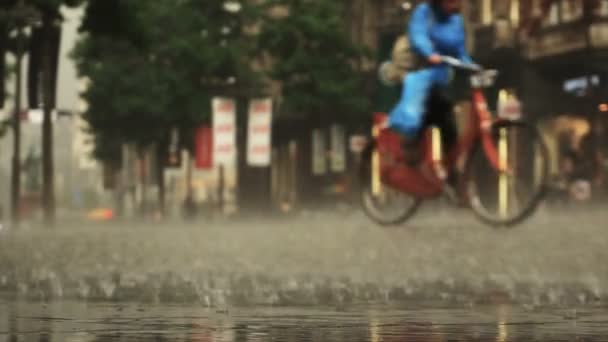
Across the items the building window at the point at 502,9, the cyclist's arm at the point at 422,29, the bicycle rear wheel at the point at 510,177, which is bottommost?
the bicycle rear wheel at the point at 510,177

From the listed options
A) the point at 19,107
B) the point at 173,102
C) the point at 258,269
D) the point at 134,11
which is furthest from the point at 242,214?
the point at 258,269

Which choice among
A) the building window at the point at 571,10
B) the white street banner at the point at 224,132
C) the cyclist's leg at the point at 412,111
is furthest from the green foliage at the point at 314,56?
the cyclist's leg at the point at 412,111

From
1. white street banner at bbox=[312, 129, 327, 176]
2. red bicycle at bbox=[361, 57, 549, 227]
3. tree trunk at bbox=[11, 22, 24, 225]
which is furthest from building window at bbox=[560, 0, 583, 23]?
red bicycle at bbox=[361, 57, 549, 227]

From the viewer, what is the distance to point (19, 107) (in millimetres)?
71188

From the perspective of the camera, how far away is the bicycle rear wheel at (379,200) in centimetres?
1611

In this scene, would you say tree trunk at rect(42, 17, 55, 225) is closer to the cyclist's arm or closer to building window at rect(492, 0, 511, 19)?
building window at rect(492, 0, 511, 19)

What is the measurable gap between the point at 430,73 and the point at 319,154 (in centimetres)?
5355

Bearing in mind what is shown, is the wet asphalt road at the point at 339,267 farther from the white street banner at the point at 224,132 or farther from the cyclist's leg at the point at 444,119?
the white street banner at the point at 224,132

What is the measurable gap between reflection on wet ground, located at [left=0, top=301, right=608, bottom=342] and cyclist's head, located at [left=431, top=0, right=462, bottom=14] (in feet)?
20.6

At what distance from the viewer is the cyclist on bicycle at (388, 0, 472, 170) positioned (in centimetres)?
1404

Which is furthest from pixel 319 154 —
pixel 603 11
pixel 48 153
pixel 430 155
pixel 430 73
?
pixel 430 73

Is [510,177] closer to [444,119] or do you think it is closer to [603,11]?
[444,119]

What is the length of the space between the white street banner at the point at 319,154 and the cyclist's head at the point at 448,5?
52.5 metres

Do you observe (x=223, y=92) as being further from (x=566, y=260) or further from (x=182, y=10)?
(x=566, y=260)
